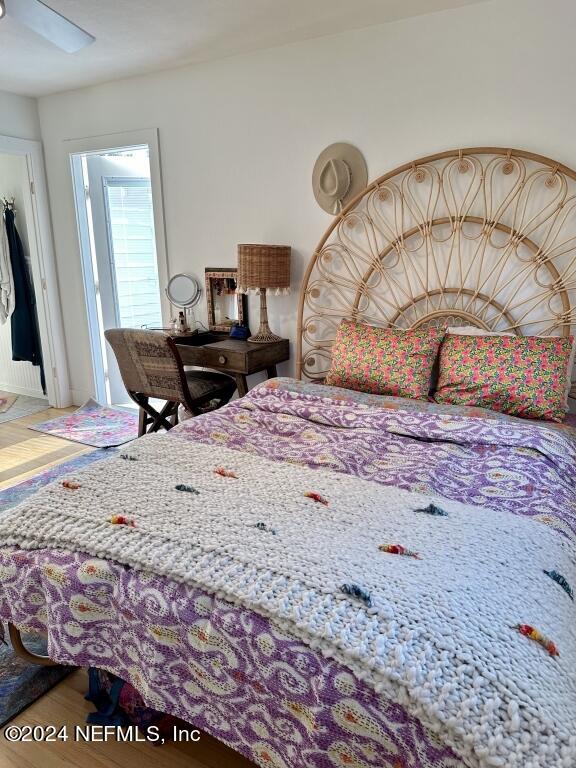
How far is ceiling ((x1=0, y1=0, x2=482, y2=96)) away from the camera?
7.88 feet

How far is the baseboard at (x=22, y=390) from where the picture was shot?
483cm

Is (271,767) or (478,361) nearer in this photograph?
(271,767)

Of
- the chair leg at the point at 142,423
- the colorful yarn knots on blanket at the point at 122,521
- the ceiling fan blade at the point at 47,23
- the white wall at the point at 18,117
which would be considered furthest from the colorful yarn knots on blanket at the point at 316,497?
the white wall at the point at 18,117

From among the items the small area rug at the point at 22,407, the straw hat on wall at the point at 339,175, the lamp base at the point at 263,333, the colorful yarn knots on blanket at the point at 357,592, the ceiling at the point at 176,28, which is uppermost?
the ceiling at the point at 176,28

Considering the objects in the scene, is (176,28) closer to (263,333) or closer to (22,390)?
(263,333)

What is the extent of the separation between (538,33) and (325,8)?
37.2 inches

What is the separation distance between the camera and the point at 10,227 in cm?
438

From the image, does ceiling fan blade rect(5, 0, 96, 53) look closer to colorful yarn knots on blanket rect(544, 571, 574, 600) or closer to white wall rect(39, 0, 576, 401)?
white wall rect(39, 0, 576, 401)

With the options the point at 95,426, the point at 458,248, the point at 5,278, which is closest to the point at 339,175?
the point at 458,248

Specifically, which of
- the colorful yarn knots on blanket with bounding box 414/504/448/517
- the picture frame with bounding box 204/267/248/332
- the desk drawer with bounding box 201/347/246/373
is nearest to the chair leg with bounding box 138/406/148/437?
the desk drawer with bounding box 201/347/246/373

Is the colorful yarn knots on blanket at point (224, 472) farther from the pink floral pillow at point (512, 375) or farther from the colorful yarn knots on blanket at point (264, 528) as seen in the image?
the pink floral pillow at point (512, 375)

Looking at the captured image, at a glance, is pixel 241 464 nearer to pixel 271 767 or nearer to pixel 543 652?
pixel 271 767

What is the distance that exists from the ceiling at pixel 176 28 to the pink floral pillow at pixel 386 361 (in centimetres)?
148

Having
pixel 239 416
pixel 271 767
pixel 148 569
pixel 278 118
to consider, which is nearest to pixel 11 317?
pixel 278 118
